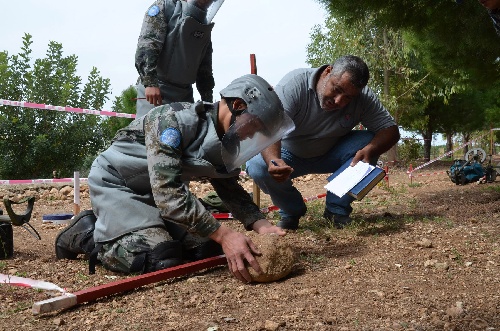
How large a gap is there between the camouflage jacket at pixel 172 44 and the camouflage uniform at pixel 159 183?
31.6 inches

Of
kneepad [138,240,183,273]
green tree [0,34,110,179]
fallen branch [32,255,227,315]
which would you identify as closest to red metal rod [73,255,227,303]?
fallen branch [32,255,227,315]

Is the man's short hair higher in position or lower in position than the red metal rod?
higher

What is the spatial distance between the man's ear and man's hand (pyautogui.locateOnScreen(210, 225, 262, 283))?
526 millimetres

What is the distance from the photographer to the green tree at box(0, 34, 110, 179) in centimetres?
909

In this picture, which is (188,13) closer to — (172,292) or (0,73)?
(172,292)

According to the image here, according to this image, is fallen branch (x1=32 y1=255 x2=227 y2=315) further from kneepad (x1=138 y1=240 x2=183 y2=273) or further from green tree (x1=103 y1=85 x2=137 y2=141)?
green tree (x1=103 y1=85 x2=137 y2=141)

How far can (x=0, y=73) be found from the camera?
924 cm

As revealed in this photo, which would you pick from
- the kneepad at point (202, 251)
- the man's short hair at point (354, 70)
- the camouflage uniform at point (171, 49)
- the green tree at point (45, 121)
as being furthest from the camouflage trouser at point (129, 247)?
the green tree at point (45, 121)

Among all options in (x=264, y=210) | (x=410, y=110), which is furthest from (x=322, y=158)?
(x=410, y=110)

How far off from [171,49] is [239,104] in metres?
1.35

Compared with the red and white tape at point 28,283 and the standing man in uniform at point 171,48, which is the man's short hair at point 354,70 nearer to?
the standing man in uniform at point 171,48

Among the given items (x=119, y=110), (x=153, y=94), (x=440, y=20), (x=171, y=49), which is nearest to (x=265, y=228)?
(x=153, y=94)

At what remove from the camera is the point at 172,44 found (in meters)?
3.70

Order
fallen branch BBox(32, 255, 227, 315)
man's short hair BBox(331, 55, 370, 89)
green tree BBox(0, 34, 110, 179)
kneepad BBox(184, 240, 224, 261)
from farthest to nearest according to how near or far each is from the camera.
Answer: green tree BBox(0, 34, 110, 179) → man's short hair BBox(331, 55, 370, 89) → kneepad BBox(184, 240, 224, 261) → fallen branch BBox(32, 255, 227, 315)
